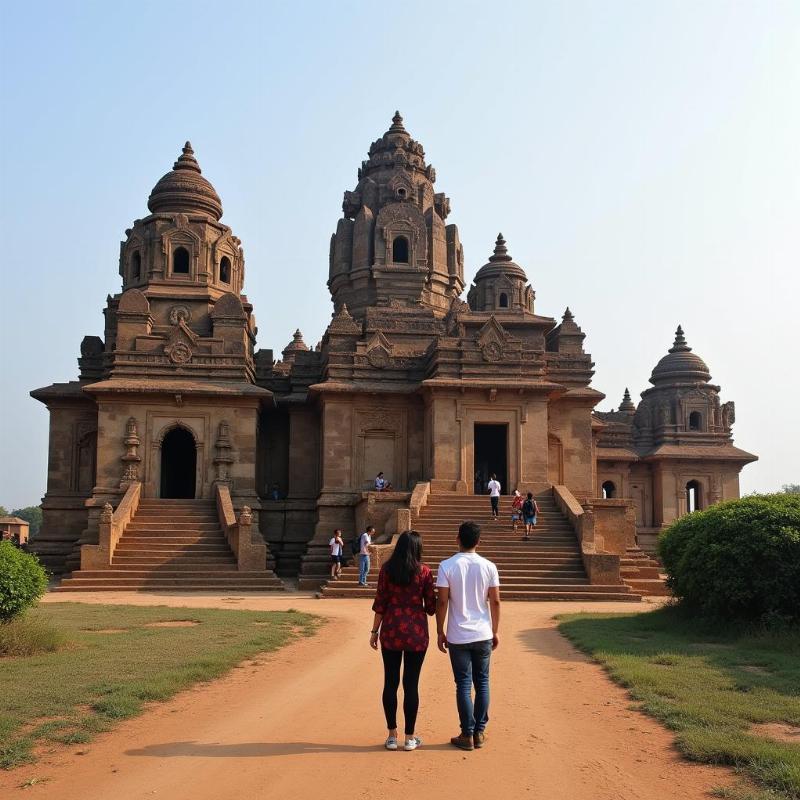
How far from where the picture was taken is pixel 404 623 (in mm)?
7977

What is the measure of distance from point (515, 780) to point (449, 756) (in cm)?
79

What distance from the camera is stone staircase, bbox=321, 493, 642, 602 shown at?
2303 cm

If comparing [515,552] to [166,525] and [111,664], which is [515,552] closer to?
[166,525]

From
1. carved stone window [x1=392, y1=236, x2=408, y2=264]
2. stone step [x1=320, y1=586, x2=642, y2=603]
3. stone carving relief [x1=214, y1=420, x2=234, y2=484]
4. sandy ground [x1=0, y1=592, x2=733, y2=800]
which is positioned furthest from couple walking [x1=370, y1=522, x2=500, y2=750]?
carved stone window [x1=392, y1=236, x2=408, y2=264]

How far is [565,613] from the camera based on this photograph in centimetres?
1914

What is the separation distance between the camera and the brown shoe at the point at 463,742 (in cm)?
783

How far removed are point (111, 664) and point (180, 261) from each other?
25937 mm

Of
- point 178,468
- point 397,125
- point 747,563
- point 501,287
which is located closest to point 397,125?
point 397,125

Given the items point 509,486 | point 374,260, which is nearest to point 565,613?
point 509,486

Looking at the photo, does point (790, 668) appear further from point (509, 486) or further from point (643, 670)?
point (509, 486)

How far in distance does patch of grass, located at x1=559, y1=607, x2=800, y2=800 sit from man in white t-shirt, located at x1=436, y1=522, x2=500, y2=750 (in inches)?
67.7

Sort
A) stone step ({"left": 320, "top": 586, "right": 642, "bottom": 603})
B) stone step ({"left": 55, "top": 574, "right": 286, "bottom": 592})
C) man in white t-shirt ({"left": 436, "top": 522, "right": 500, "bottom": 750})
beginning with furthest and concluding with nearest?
stone step ({"left": 55, "top": 574, "right": 286, "bottom": 592})
stone step ({"left": 320, "top": 586, "right": 642, "bottom": 603})
man in white t-shirt ({"left": 436, "top": 522, "right": 500, "bottom": 750})

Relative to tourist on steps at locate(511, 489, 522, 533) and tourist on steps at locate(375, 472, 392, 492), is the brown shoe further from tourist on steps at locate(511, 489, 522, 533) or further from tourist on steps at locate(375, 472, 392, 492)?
tourist on steps at locate(375, 472, 392, 492)

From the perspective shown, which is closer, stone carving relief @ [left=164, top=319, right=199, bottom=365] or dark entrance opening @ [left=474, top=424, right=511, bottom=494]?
stone carving relief @ [left=164, top=319, right=199, bottom=365]
